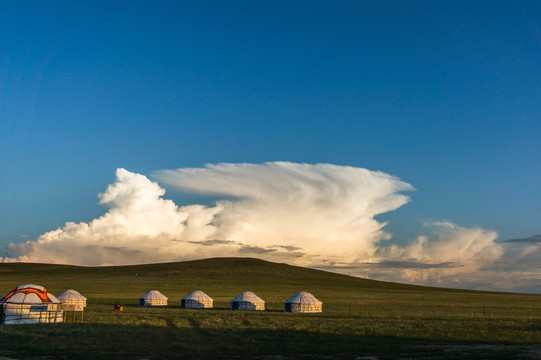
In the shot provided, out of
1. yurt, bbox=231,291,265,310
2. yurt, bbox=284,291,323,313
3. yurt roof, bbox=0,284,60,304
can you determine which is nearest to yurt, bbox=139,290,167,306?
yurt, bbox=231,291,265,310

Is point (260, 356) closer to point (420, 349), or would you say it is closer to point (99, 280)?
point (420, 349)

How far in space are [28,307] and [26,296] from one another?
1088mm

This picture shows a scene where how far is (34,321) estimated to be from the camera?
50844 millimetres

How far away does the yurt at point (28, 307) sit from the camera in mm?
49969

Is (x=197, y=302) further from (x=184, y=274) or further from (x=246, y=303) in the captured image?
(x=184, y=274)

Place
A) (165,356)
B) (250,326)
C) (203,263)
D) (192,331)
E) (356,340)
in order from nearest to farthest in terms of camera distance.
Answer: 1. (165,356)
2. (356,340)
3. (192,331)
4. (250,326)
5. (203,263)

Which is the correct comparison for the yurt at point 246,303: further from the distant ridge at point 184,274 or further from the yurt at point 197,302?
the distant ridge at point 184,274

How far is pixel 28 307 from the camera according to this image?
167 ft

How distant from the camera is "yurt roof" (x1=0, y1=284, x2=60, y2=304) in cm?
5050

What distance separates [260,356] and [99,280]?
13200 cm

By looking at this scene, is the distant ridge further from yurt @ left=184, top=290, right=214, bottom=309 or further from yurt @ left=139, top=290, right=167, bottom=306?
yurt @ left=184, top=290, right=214, bottom=309

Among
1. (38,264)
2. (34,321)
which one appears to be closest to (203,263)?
(38,264)

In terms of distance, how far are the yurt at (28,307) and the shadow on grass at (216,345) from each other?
4.08 meters

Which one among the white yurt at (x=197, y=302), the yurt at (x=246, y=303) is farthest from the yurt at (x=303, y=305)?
the white yurt at (x=197, y=302)
